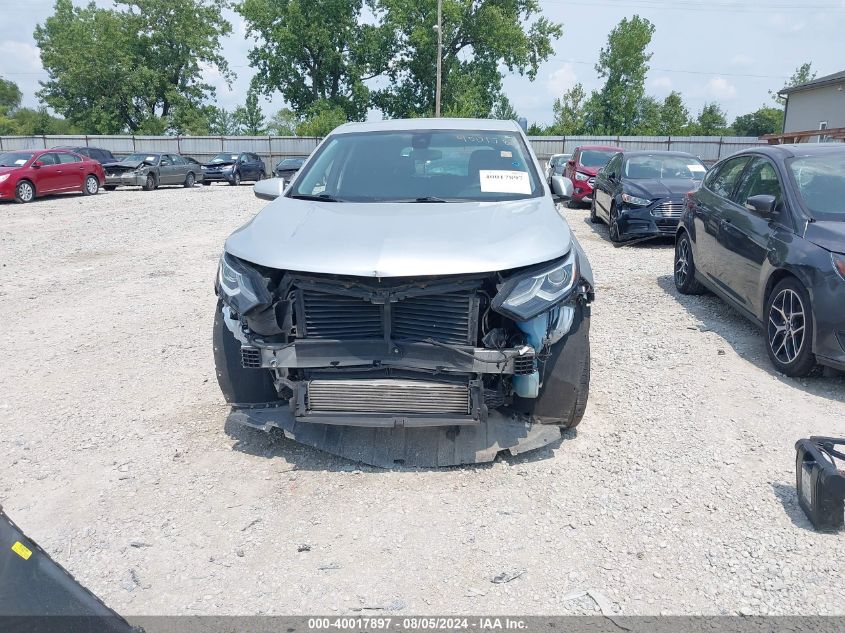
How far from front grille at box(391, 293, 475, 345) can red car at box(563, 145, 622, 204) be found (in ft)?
45.3

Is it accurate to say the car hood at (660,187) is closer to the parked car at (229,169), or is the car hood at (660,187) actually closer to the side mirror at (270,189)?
the side mirror at (270,189)

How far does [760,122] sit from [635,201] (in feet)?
231

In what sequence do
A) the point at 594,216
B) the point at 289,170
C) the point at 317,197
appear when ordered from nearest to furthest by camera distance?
the point at 317,197, the point at 289,170, the point at 594,216

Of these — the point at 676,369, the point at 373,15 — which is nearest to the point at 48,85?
the point at 373,15

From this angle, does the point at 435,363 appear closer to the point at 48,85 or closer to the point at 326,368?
the point at 326,368

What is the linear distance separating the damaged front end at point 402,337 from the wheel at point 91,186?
69.5ft

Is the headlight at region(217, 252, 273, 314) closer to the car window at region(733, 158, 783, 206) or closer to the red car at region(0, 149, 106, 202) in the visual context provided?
the car window at region(733, 158, 783, 206)

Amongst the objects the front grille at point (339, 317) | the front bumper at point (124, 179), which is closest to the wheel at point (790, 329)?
the front grille at point (339, 317)

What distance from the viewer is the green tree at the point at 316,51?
4422 cm

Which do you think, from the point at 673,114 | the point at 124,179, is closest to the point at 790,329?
the point at 124,179

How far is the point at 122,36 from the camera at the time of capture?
46906mm

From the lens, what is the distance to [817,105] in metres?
33.1

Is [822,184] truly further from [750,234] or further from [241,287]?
[241,287]

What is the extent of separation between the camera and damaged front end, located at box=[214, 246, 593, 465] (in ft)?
10.7
